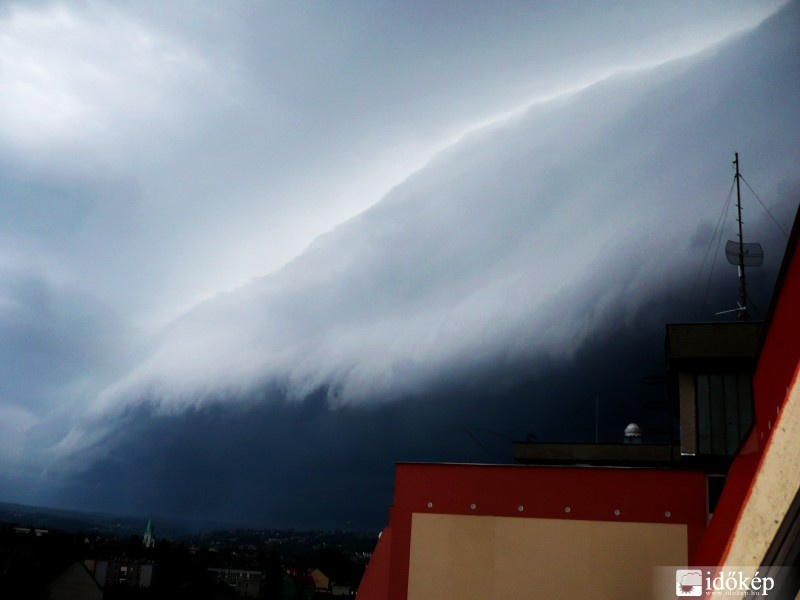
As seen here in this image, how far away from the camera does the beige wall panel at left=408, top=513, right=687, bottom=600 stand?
14.3m

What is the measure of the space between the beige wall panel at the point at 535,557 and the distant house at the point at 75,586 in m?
88.9

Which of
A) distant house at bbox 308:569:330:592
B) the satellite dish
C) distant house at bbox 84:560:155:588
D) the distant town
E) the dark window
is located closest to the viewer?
the dark window

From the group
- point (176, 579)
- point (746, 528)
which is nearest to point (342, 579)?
point (176, 579)

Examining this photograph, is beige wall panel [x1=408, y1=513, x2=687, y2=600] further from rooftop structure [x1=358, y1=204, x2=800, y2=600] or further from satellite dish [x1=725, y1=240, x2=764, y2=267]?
satellite dish [x1=725, y1=240, x2=764, y2=267]

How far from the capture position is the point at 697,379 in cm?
1602

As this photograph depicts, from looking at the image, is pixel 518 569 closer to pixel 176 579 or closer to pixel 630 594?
pixel 630 594

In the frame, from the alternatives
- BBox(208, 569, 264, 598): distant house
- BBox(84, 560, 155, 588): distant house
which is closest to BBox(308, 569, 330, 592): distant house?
BBox(208, 569, 264, 598): distant house

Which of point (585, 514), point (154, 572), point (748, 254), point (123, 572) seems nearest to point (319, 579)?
point (154, 572)

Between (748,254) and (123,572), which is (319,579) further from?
(748,254)

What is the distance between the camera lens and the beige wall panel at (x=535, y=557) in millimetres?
14258

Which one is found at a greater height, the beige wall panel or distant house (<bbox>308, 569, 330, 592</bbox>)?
the beige wall panel

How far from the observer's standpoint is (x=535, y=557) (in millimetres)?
14836

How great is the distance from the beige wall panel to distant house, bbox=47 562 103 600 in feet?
292

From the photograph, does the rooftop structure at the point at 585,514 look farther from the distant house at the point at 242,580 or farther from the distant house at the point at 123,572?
the distant house at the point at 242,580
